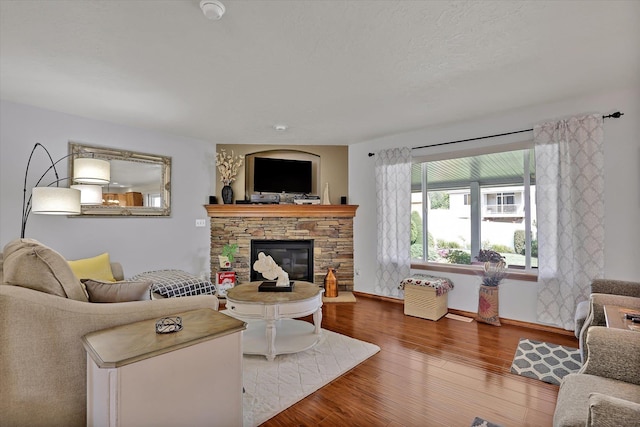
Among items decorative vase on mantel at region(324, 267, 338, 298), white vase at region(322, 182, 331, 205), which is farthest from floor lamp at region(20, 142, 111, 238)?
decorative vase on mantel at region(324, 267, 338, 298)

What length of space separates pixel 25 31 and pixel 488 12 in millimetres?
2921

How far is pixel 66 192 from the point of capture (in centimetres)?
283

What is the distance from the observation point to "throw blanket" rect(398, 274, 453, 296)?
11.9 feet

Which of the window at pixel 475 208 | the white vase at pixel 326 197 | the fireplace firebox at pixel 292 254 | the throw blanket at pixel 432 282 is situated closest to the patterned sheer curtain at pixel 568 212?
the window at pixel 475 208

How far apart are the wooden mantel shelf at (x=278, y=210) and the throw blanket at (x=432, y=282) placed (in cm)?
144

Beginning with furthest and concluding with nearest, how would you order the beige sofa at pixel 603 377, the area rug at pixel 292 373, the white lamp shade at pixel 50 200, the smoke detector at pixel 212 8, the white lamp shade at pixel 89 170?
the white lamp shade at pixel 89 170 → the white lamp shade at pixel 50 200 → the area rug at pixel 292 373 → the smoke detector at pixel 212 8 → the beige sofa at pixel 603 377

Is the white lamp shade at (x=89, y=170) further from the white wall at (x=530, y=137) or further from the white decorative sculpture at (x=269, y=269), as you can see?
the white wall at (x=530, y=137)

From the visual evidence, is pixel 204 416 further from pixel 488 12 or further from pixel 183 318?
pixel 488 12

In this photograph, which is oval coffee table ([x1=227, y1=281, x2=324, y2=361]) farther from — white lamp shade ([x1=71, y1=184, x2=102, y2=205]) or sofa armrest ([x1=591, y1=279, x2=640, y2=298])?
sofa armrest ([x1=591, y1=279, x2=640, y2=298])

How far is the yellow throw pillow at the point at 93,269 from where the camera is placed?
297cm

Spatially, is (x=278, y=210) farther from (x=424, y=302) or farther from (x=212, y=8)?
(x=212, y=8)

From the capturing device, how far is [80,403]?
1443 mm

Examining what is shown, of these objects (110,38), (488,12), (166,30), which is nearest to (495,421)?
(488,12)

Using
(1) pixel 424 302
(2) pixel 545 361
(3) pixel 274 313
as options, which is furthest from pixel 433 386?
(1) pixel 424 302
